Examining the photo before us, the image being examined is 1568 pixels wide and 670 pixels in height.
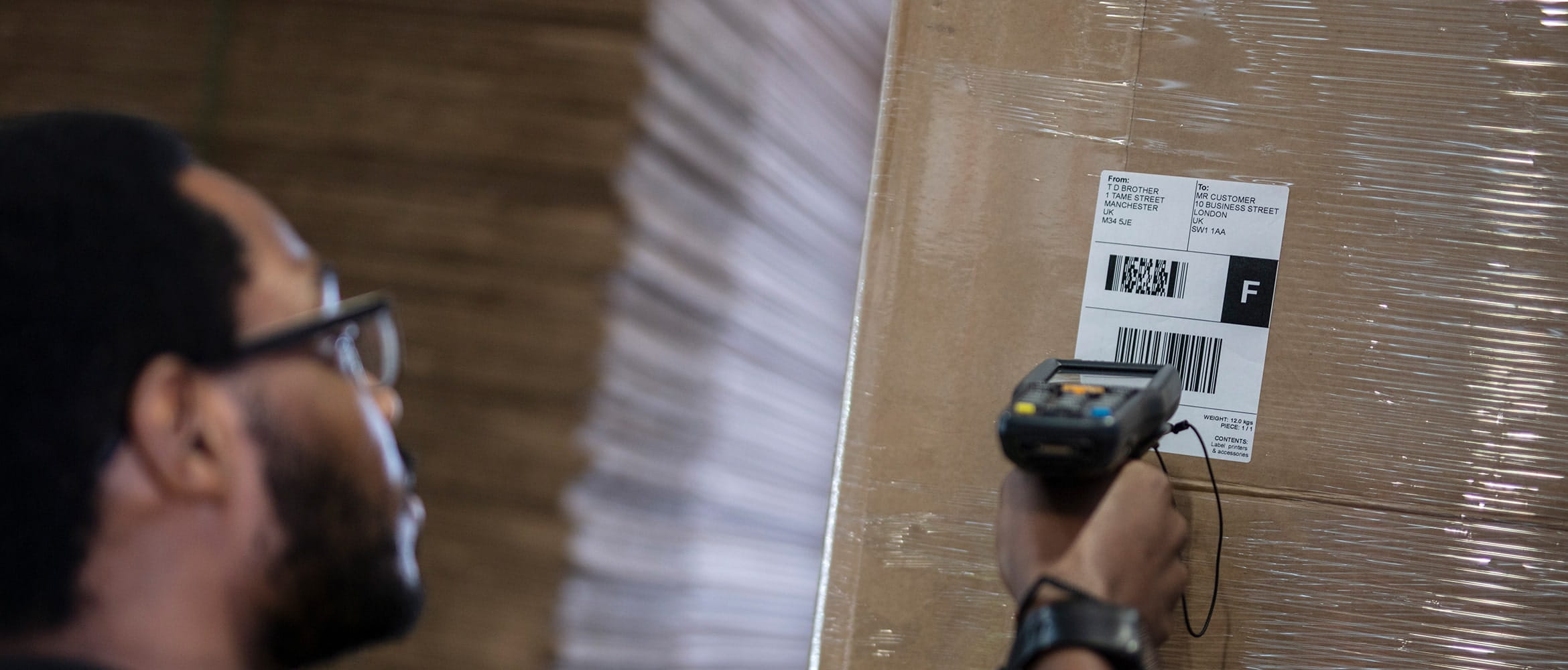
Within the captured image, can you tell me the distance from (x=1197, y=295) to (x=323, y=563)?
27.8 inches

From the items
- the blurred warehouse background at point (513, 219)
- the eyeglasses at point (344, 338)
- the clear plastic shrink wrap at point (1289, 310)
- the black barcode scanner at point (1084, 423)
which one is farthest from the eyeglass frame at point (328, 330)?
the black barcode scanner at point (1084, 423)

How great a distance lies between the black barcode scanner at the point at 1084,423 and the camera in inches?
27.3

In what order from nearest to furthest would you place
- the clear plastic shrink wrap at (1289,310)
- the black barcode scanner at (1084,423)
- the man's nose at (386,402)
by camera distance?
the black barcode scanner at (1084,423)
the clear plastic shrink wrap at (1289,310)
the man's nose at (386,402)

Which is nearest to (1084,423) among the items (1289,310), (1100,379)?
(1100,379)

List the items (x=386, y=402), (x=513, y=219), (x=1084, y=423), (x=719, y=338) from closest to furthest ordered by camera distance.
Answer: (x=1084, y=423) < (x=386, y=402) < (x=513, y=219) < (x=719, y=338)

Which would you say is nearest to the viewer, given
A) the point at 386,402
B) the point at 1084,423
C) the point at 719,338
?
the point at 1084,423

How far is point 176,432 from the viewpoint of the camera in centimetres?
79

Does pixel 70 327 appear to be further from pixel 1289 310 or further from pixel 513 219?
pixel 1289 310

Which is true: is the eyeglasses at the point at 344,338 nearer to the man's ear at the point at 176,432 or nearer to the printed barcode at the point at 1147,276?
the man's ear at the point at 176,432

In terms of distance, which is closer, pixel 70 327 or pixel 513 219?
pixel 70 327

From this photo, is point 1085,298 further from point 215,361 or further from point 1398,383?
point 215,361

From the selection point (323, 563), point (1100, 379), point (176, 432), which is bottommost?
point (323, 563)

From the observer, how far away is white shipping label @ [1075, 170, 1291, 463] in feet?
2.70

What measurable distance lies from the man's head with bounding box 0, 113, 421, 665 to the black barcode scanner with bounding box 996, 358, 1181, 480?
1.71 feet
